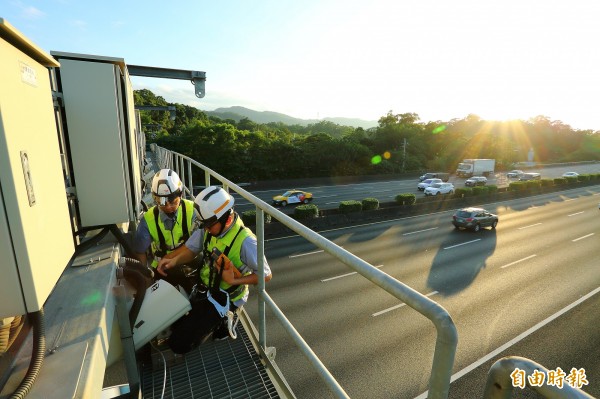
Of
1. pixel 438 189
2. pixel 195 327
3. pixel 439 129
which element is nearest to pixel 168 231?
pixel 195 327

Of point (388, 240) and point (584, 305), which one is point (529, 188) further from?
point (584, 305)

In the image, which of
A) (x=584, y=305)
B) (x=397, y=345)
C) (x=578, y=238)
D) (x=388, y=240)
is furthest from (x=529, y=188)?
(x=397, y=345)

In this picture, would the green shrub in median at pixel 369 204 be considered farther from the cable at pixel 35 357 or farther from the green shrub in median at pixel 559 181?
the green shrub in median at pixel 559 181

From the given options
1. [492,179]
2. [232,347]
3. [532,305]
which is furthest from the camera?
[492,179]

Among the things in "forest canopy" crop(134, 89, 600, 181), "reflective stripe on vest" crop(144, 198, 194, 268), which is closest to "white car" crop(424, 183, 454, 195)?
"forest canopy" crop(134, 89, 600, 181)

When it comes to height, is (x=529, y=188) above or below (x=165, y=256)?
below

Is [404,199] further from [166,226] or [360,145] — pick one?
[166,226]

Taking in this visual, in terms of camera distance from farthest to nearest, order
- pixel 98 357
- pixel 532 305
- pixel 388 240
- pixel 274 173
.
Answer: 1. pixel 274 173
2. pixel 388 240
3. pixel 532 305
4. pixel 98 357

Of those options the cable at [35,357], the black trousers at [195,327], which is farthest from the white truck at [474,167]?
the cable at [35,357]

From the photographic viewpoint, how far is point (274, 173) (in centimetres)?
4119

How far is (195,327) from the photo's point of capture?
2.81 metres

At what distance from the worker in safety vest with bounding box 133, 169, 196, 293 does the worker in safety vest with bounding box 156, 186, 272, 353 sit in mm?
510

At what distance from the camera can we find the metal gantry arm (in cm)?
831

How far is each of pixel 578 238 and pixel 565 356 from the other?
53.4 ft
